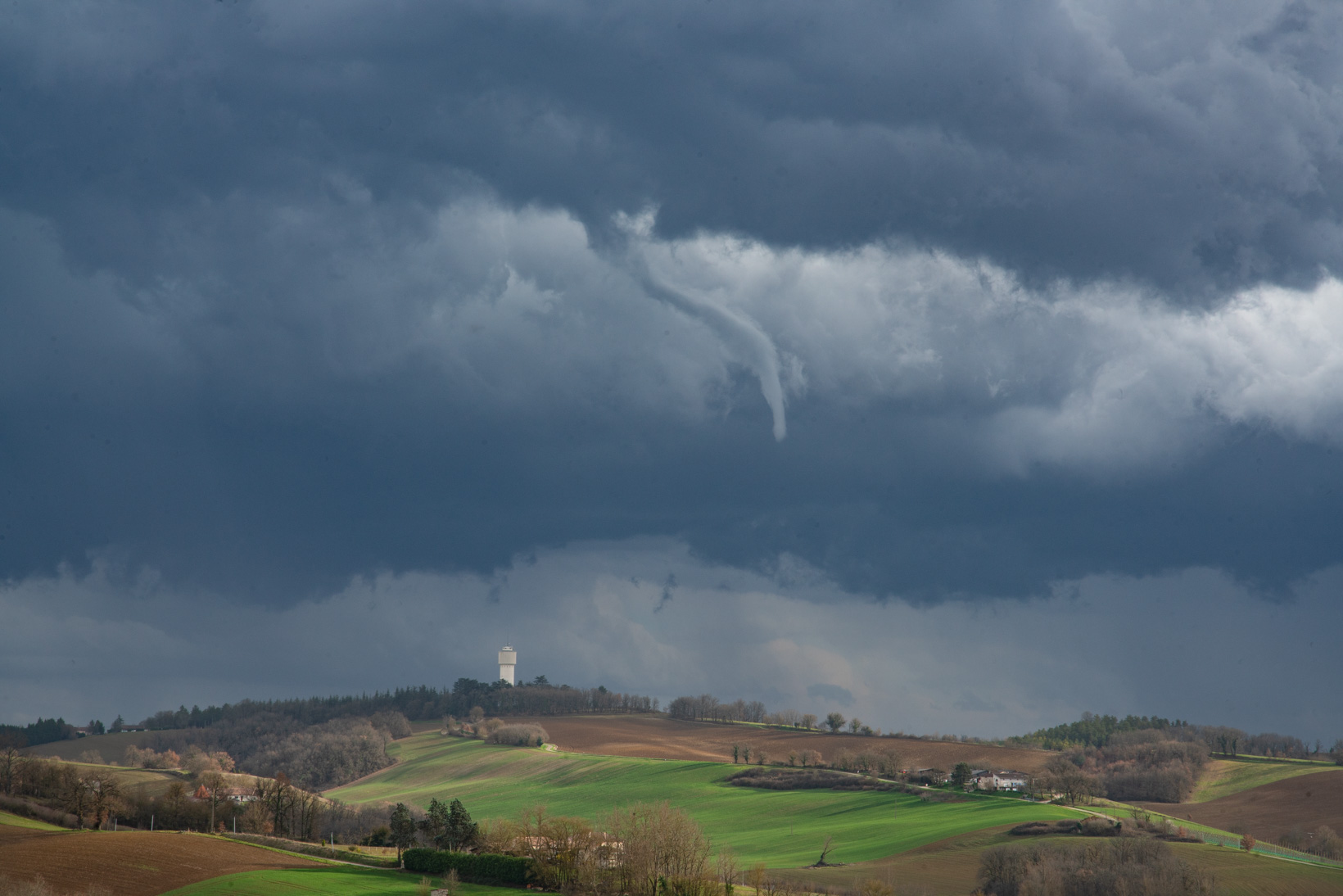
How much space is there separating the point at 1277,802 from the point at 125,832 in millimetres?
144687

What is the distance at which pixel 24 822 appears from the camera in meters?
110

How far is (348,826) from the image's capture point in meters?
152

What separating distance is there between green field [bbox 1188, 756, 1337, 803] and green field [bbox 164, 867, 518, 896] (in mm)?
128049

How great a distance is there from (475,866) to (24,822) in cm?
4812

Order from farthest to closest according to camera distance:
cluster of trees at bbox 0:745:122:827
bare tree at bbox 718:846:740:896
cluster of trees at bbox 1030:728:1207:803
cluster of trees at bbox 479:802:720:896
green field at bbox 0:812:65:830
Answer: cluster of trees at bbox 1030:728:1207:803
cluster of trees at bbox 0:745:122:827
green field at bbox 0:812:65:830
bare tree at bbox 718:846:740:896
cluster of trees at bbox 479:802:720:896

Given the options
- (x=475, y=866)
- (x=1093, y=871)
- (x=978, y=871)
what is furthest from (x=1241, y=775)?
(x=475, y=866)

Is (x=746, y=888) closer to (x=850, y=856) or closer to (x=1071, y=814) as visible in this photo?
(x=850, y=856)

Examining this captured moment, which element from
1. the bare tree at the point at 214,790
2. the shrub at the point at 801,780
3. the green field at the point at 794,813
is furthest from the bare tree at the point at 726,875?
the shrub at the point at 801,780

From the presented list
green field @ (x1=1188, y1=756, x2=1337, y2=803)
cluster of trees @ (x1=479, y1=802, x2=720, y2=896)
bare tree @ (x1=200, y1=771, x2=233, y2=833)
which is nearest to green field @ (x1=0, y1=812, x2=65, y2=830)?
bare tree @ (x1=200, y1=771, x2=233, y2=833)

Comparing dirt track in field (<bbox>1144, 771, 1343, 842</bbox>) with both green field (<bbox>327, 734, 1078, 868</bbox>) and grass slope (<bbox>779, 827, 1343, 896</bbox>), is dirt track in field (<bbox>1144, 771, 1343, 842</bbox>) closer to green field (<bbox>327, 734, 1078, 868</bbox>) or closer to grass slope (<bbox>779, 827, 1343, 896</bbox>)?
green field (<bbox>327, 734, 1078, 868</bbox>)

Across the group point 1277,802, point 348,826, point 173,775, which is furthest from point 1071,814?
point 173,775

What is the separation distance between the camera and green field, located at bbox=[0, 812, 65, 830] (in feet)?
349

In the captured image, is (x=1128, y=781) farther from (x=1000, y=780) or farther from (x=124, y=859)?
(x=124, y=859)

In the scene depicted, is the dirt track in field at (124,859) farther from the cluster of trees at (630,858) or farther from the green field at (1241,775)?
the green field at (1241,775)
